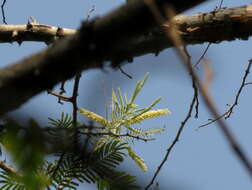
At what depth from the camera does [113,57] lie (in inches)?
35.9

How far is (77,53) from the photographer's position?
2.76 ft

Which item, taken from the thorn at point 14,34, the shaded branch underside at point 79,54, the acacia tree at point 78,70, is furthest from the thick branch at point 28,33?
the shaded branch underside at point 79,54

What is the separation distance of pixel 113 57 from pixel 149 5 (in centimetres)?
17

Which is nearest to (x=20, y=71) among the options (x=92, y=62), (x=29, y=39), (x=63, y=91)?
(x=92, y=62)

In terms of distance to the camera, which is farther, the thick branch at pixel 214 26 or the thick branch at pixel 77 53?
the thick branch at pixel 214 26

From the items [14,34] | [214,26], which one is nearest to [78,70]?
[214,26]

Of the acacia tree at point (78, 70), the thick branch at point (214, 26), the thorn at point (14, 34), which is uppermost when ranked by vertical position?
the thorn at point (14, 34)

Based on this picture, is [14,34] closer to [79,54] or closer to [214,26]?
[214,26]

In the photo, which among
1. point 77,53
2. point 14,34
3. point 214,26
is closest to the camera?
point 77,53

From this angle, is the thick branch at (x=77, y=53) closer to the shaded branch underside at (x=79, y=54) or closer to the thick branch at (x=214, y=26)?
the shaded branch underside at (x=79, y=54)

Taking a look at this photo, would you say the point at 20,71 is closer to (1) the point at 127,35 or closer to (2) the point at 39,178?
(1) the point at 127,35

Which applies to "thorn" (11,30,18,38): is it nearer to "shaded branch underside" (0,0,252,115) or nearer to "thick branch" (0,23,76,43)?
"thick branch" (0,23,76,43)

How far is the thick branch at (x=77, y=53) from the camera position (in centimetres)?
82

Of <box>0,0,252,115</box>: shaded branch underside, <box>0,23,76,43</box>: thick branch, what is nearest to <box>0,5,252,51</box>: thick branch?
<box>0,23,76,43</box>: thick branch
